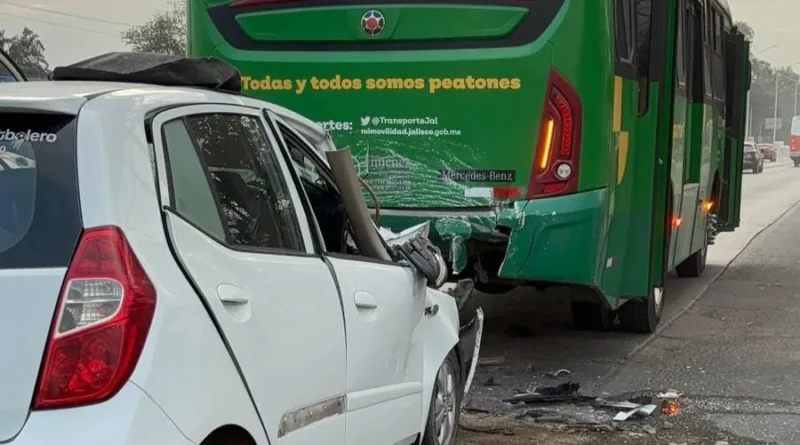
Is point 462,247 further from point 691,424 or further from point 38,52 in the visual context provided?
point 38,52

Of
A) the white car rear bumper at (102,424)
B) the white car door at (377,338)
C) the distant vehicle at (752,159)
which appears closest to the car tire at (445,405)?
the white car door at (377,338)

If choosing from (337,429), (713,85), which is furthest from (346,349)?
(713,85)

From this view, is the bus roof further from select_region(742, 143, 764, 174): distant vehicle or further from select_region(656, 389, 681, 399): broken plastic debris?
select_region(742, 143, 764, 174): distant vehicle

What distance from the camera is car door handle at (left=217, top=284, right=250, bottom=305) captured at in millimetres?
3073

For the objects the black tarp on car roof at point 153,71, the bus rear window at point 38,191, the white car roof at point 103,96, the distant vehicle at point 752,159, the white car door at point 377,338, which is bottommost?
the distant vehicle at point 752,159

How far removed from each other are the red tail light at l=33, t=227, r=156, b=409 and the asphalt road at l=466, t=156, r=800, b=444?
3.80m

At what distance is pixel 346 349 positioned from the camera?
12.6 feet

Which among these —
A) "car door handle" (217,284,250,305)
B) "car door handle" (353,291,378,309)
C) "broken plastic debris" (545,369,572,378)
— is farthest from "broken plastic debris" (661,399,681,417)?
"car door handle" (217,284,250,305)

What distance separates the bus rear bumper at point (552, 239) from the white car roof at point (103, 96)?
11.6 feet

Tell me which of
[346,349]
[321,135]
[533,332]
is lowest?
[533,332]

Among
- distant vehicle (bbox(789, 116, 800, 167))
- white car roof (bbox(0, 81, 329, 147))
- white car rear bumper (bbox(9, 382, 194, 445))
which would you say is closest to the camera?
white car rear bumper (bbox(9, 382, 194, 445))

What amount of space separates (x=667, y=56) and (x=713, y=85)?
392 centimetres

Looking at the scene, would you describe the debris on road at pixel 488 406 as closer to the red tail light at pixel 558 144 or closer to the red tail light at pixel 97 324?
the red tail light at pixel 558 144

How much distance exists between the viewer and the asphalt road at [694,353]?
267 inches
